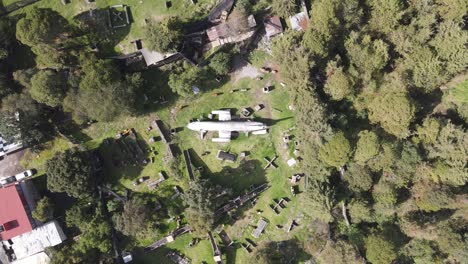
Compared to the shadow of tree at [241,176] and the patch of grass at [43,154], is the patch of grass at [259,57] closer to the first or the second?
the shadow of tree at [241,176]

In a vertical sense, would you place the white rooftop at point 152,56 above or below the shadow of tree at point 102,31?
below

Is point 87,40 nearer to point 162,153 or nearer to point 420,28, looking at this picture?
point 162,153

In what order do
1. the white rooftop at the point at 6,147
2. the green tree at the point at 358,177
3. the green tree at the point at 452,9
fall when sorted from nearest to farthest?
the green tree at the point at 452,9, the green tree at the point at 358,177, the white rooftop at the point at 6,147

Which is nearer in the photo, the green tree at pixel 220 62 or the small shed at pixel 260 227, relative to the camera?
the green tree at pixel 220 62

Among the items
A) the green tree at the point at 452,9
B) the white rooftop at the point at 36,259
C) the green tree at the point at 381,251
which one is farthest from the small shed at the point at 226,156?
the green tree at the point at 452,9

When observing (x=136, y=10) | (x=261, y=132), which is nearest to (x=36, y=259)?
(x=261, y=132)

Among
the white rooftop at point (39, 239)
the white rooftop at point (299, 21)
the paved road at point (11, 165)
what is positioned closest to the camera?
the white rooftop at point (299, 21)
